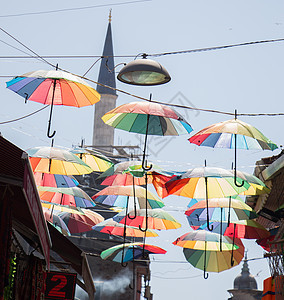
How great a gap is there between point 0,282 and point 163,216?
9.77 meters

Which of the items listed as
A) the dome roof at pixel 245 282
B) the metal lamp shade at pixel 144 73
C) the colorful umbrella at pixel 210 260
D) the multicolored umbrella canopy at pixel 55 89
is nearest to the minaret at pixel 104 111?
the dome roof at pixel 245 282

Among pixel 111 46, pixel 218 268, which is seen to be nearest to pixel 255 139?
pixel 218 268

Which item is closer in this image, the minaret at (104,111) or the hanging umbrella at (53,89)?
the hanging umbrella at (53,89)

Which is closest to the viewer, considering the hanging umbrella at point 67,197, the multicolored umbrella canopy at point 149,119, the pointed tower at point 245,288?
Result: the multicolored umbrella canopy at point 149,119

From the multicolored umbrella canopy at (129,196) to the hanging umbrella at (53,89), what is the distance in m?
3.36

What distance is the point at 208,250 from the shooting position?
15.8m

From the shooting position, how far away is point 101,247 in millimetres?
41062

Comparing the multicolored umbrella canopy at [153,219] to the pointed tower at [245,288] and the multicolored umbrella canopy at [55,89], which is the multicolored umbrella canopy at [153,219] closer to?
the multicolored umbrella canopy at [55,89]

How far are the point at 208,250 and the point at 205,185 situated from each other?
3499mm

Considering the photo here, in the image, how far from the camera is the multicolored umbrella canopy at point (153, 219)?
51.7ft

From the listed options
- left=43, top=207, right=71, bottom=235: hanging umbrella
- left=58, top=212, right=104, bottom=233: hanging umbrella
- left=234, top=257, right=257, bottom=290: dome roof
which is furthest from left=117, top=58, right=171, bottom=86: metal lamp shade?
left=234, top=257, right=257, bottom=290: dome roof

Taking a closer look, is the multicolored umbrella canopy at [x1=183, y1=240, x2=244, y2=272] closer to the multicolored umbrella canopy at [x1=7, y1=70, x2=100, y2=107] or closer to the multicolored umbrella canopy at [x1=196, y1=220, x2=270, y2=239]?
the multicolored umbrella canopy at [x1=196, y1=220, x2=270, y2=239]

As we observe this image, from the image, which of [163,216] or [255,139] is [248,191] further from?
[163,216]

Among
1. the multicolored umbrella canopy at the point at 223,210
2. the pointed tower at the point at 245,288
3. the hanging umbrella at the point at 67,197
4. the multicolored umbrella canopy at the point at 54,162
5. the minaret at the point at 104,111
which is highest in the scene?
the minaret at the point at 104,111
